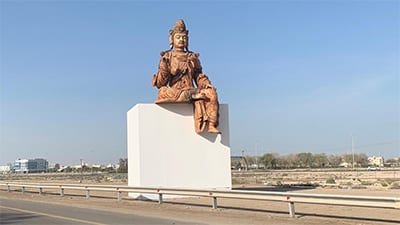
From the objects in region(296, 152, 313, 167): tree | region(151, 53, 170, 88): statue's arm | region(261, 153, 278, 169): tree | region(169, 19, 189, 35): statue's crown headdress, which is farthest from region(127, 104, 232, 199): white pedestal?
region(296, 152, 313, 167): tree

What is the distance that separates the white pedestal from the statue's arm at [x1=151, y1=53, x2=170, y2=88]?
139 cm

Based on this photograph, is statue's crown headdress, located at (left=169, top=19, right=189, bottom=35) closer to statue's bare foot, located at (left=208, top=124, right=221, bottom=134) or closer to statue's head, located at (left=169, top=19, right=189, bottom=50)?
statue's head, located at (left=169, top=19, right=189, bottom=50)

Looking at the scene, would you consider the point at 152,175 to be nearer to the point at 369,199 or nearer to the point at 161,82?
the point at 161,82

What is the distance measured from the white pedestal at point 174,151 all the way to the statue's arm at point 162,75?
139 centimetres

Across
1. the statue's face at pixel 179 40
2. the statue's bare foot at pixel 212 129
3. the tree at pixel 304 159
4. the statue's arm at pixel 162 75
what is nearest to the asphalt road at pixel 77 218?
the statue's bare foot at pixel 212 129

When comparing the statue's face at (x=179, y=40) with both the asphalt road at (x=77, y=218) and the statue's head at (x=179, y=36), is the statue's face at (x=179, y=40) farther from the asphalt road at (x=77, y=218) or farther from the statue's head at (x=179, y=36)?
the asphalt road at (x=77, y=218)

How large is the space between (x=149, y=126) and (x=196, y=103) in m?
3.00

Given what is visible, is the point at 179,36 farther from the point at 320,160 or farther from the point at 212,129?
the point at 320,160

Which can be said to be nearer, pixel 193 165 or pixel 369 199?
pixel 369 199

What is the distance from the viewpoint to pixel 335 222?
16172 millimetres

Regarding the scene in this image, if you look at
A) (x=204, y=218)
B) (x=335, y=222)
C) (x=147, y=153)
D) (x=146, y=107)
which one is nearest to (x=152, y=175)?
(x=147, y=153)

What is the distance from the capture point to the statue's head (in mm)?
→ 30359

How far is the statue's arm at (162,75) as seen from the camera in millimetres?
29703

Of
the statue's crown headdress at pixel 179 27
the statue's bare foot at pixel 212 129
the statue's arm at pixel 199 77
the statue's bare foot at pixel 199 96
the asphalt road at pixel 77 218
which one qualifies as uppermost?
the statue's crown headdress at pixel 179 27
